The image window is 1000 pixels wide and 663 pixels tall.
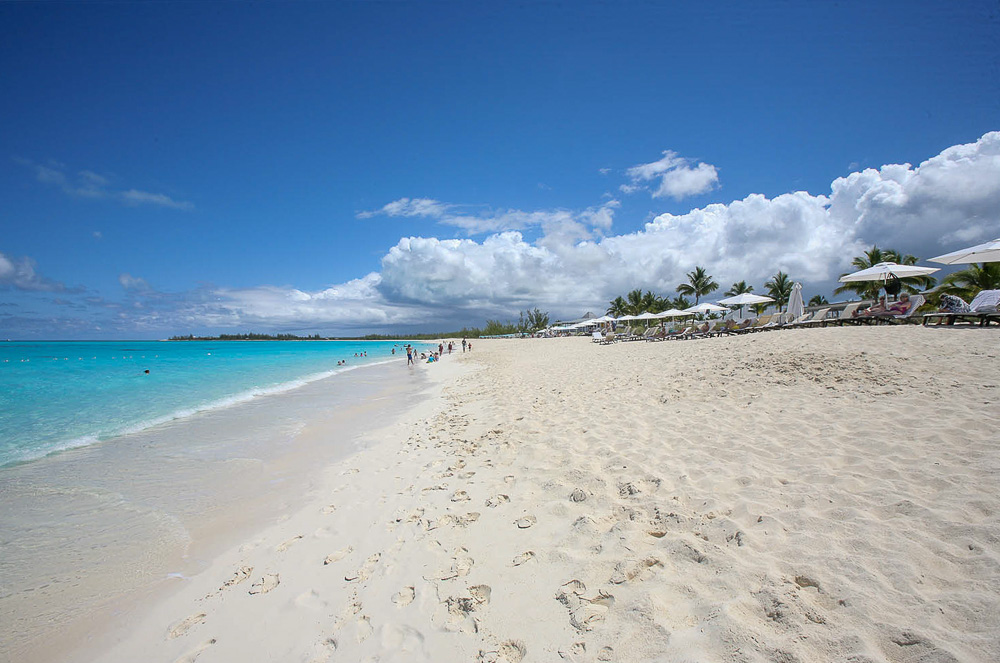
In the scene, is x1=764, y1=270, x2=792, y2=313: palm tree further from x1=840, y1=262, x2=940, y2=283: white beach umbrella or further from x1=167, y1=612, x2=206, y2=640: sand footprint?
x1=167, y1=612, x2=206, y2=640: sand footprint

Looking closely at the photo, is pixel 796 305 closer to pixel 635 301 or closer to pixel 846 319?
pixel 846 319

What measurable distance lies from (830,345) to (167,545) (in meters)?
12.5

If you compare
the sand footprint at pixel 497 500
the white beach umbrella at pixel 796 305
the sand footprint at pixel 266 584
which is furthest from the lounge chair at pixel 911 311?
the sand footprint at pixel 266 584

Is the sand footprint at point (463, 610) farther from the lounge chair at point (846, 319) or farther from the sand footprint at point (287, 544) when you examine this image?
the lounge chair at point (846, 319)

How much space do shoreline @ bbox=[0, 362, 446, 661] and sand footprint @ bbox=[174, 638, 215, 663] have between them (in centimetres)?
89

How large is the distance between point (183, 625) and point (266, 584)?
0.53m

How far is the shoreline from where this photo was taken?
3221 millimetres

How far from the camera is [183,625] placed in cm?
286

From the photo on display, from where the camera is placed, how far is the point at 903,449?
3.78 meters

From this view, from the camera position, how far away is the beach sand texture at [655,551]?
2.00 m

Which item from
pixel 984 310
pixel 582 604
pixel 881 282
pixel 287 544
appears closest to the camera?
pixel 582 604

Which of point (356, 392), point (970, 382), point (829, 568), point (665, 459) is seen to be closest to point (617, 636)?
point (829, 568)

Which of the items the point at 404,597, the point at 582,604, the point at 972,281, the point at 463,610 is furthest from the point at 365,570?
the point at 972,281

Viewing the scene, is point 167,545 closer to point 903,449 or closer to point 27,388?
point 903,449
